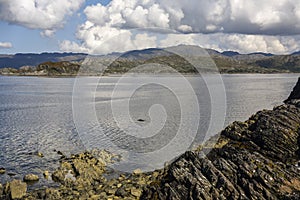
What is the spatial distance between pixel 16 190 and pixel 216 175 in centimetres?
1685

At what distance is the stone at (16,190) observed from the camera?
27.0 m

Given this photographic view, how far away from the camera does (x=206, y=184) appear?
72.9 feet

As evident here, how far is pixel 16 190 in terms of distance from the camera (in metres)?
27.4

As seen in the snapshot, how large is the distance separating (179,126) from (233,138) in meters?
19.4

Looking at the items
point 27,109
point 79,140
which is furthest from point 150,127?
point 27,109

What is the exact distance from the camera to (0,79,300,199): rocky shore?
21734mm

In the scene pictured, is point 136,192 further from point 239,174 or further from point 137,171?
point 239,174

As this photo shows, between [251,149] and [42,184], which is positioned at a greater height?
[251,149]

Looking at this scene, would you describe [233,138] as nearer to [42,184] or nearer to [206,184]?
[206,184]

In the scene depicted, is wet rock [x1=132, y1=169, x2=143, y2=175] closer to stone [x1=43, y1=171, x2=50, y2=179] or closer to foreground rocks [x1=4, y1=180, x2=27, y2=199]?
stone [x1=43, y1=171, x2=50, y2=179]

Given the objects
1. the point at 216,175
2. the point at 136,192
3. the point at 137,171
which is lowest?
the point at 137,171

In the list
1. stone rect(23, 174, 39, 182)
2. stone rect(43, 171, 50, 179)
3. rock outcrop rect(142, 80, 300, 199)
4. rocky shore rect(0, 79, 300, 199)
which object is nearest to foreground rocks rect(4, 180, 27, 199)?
rocky shore rect(0, 79, 300, 199)

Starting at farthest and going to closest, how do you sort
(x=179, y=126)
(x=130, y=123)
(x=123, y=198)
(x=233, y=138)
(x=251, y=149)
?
(x=130, y=123) → (x=179, y=126) → (x=233, y=138) → (x=251, y=149) → (x=123, y=198)

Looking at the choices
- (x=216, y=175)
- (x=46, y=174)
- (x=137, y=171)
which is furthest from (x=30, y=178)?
(x=216, y=175)
